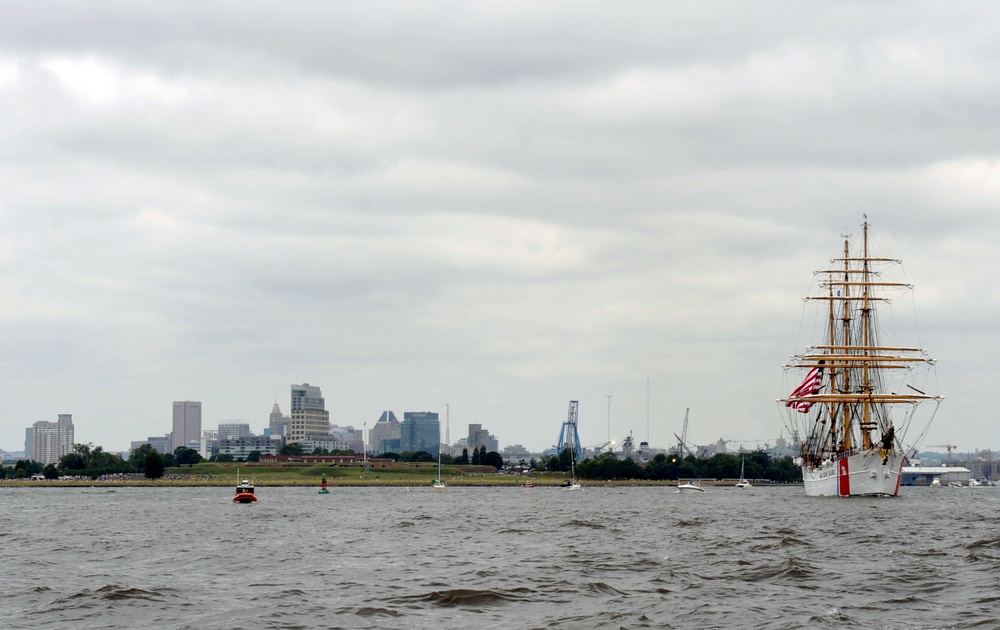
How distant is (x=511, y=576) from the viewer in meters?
53.4

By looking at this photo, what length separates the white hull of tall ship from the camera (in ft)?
534

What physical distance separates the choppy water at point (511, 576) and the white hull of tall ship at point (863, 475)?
71737mm

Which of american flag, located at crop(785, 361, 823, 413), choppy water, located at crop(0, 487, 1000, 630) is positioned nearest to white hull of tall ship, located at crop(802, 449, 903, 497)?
american flag, located at crop(785, 361, 823, 413)

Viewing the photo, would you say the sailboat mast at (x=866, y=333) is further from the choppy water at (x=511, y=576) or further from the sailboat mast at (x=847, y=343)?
the choppy water at (x=511, y=576)

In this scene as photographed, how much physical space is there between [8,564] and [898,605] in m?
47.0

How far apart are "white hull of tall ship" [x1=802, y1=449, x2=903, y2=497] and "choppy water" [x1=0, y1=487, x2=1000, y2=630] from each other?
7174 cm

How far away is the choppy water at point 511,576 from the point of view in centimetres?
4112

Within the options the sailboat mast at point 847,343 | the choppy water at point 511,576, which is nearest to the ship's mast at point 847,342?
the sailboat mast at point 847,343

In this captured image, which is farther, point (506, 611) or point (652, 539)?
point (652, 539)

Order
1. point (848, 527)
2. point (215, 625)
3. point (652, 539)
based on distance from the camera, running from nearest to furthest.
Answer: point (215, 625) < point (652, 539) < point (848, 527)

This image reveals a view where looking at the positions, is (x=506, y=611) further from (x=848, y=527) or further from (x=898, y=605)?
(x=848, y=527)

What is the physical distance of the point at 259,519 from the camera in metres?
111

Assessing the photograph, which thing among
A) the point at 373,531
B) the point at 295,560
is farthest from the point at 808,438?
the point at 295,560

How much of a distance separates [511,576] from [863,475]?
399 feet
